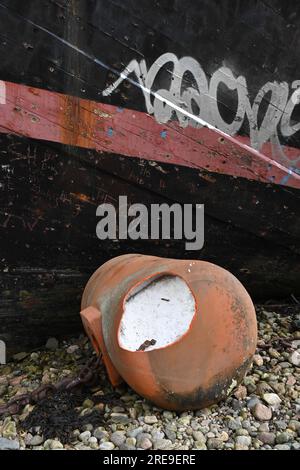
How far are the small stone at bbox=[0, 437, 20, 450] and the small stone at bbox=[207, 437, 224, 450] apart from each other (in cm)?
95

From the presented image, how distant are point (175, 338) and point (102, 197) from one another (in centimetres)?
112

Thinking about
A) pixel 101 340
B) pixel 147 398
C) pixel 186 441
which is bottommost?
pixel 186 441

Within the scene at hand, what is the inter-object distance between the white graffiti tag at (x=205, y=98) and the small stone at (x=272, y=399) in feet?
5.31

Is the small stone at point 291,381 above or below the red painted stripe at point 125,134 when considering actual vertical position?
below

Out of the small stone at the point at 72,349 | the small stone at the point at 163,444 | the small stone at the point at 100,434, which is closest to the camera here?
the small stone at the point at 163,444

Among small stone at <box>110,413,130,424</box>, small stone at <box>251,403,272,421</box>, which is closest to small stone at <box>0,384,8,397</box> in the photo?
small stone at <box>110,413,130,424</box>

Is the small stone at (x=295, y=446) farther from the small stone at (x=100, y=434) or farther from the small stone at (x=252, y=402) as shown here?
the small stone at (x=100, y=434)

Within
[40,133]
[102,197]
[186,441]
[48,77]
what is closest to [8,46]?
[48,77]

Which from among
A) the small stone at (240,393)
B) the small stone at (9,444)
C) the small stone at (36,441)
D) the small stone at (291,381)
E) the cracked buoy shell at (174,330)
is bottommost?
the small stone at (9,444)

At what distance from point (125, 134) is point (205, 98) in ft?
1.87

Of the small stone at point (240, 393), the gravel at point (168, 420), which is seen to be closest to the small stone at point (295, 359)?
the gravel at point (168, 420)

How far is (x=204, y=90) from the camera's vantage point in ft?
10.6

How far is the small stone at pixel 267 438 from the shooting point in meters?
2.49

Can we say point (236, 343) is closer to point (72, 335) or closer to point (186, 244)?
point (186, 244)
